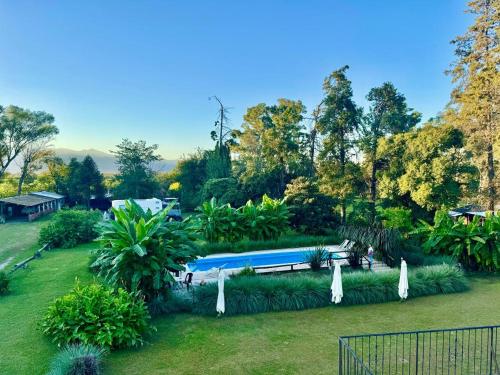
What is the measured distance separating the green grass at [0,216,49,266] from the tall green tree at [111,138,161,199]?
27.2ft

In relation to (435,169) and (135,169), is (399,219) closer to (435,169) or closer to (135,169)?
(435,169)

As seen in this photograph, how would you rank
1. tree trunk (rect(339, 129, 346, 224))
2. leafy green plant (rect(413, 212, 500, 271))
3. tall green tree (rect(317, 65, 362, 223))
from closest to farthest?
1. leafy green plant (rect(413, 212, 500, 271))
2. tall green tree (rect(317, 65, 362, 223))
3. tree trunk (rect(339, 129, 346, 224))

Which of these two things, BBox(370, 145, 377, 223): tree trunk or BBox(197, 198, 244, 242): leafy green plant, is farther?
BBox(370, 145, 377, 223): tree trunk

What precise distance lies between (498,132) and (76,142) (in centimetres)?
4512

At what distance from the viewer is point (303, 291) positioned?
33.0ft

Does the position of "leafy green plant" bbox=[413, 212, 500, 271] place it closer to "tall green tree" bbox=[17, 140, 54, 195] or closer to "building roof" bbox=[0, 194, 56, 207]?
"building roof" bbox=[0, 194, 56, 207]

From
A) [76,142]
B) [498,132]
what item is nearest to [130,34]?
[498,132]

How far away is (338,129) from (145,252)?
15725 mm

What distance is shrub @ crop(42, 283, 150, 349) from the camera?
7375 millimetres

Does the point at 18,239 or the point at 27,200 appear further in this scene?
the point at 27,200

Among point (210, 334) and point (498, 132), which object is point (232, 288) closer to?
point (210, 334)

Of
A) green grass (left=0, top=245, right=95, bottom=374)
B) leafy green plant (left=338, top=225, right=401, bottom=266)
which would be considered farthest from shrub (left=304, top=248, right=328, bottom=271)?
green grass (left=0, top=245, right=95, bottom=374)

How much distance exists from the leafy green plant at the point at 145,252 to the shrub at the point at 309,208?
37.9 ft

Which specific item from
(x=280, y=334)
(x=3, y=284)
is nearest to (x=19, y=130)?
(x=3, y=284)
